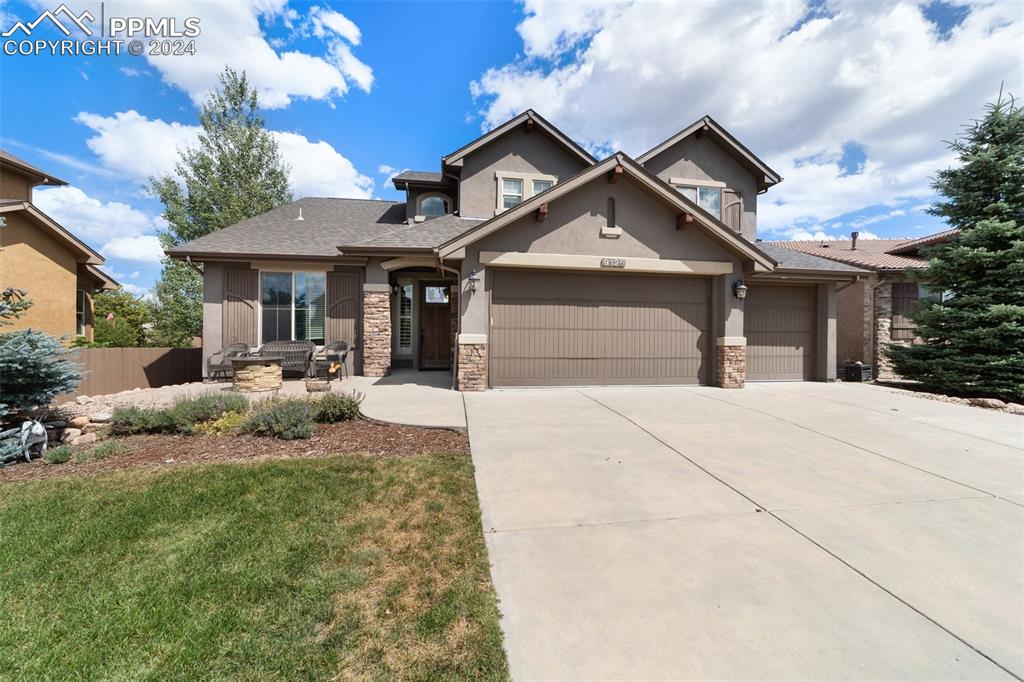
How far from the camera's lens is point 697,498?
360cm

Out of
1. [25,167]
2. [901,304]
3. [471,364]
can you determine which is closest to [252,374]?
[471,364]

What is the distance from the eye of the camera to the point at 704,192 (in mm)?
12477

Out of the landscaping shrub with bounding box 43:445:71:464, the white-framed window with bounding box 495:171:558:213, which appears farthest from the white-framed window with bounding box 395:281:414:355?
the landscaping shrub with bounding box 43:445:71:464

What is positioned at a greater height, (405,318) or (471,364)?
(405,318)

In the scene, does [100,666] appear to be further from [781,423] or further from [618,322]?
[618,322]

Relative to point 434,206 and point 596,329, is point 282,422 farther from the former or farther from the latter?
point 434,206

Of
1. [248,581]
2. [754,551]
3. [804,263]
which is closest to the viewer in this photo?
[248,581]

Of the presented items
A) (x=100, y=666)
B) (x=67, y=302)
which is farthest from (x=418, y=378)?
(x=67, y=302)

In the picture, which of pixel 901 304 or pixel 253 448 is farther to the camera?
pixel 901 304

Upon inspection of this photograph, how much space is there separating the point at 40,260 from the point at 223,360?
7.31 m

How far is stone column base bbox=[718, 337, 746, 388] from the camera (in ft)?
30.8

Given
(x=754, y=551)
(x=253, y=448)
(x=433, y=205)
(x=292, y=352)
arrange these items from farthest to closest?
(x=433, y=205) < (x=292, y=352) < (x=253, y=448) < (x=754, y=551)

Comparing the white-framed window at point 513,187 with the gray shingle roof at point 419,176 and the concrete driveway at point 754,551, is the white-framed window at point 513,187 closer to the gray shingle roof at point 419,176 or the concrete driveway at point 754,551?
the gray shingle roof at point 419,176

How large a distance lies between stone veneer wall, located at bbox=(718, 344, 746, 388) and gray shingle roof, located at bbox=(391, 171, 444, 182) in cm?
935
